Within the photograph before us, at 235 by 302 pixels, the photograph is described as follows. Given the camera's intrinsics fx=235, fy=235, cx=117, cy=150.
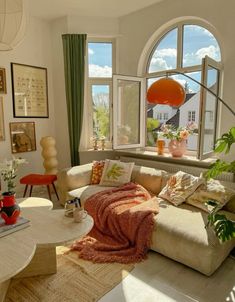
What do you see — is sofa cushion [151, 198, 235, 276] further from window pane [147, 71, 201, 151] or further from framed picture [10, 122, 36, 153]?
framed picture [10, 122, 36, 153]

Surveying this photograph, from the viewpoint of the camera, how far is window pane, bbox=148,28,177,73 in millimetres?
3588

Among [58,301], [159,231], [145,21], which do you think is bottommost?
[58,301]

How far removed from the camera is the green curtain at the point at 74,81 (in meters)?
3.81

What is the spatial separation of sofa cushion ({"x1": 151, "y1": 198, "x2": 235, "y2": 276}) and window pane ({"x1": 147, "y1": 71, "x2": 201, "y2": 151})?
1469 mm

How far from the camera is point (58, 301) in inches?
68.2

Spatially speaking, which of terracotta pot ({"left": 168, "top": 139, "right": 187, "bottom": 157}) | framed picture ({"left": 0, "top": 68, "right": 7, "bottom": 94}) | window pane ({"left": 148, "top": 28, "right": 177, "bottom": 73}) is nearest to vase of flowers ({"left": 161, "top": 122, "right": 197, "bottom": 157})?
terracotta pot ({"left": 168, "top": 139, "right": 187, "bottom": 157})

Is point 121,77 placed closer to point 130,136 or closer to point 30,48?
point 130,136

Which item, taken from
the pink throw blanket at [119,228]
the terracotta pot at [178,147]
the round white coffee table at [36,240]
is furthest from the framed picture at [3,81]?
the terracotta pot at [178,147]

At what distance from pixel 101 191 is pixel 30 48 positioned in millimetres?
2750

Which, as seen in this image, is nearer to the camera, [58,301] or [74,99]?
[58,301]

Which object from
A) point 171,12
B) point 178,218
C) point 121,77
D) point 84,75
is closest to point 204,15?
point 171,12

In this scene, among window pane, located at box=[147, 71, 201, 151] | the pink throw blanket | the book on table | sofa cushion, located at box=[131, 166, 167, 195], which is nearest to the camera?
the book on table

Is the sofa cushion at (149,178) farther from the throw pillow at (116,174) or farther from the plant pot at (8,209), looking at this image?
the plant pot at (8,209)

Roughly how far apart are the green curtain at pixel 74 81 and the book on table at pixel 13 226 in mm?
2233
